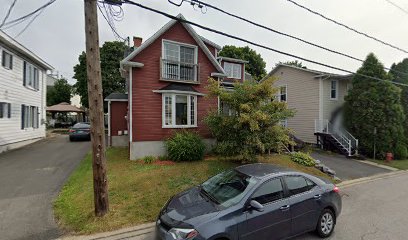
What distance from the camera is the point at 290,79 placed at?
2170cm

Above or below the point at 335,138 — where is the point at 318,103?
above

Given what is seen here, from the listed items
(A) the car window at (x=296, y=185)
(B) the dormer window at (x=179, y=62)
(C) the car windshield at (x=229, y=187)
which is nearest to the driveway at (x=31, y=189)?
(C) the car windshield at (x=229, y=187)

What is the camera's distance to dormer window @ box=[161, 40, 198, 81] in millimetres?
12719

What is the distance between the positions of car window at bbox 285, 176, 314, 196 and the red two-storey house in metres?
7.49

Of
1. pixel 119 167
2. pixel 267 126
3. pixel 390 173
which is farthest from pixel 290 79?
pixel 119 167

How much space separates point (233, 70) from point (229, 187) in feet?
60.2

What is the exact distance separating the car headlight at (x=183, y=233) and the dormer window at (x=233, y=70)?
18.9 m

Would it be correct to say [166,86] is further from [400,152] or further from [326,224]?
[400,152]

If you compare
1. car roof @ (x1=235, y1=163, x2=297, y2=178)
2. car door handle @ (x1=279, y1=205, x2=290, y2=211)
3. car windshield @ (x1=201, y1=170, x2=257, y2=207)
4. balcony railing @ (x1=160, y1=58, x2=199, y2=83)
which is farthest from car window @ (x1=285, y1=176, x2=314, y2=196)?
balcony railing @ (x1=160, y1=58, x2=199, y2=83)

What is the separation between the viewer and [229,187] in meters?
4.82

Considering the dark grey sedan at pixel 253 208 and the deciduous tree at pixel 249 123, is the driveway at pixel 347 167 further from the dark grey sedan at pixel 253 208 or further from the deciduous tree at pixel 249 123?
the dark grey sedan at pixel 253 208

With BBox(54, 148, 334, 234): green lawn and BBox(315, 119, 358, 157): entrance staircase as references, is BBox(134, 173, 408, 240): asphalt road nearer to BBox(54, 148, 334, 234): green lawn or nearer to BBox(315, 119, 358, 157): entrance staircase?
BBox(54, 148, 334, 234): green lawn

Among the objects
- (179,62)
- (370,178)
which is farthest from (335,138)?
(179,62)

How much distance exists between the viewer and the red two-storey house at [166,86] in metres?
11.9
